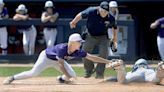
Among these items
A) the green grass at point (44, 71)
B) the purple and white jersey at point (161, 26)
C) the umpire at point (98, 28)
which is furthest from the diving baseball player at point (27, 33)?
the umpire at point (98, 28)

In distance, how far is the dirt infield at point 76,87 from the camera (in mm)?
10375

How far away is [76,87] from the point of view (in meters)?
10.7

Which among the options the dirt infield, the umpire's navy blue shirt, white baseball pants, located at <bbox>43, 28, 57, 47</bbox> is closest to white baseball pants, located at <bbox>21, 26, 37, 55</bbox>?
white baseball pants, located at <bbox>43, 28, 57, 47</bbox>

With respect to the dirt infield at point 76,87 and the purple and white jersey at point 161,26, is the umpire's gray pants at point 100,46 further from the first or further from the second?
the purple and white jersey at point 161,26

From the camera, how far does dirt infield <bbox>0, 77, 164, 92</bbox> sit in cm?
1038

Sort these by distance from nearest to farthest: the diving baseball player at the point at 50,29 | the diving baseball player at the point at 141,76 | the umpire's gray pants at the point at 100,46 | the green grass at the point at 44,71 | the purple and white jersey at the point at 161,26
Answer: the diving baseball player at the point at 141,76 < the umpire's gray pants at the point at 100,46 < the green grass at the point at 44,71 < the purple and white jersey at the point at 161,26 < the diving baseball player at the point at 50,29

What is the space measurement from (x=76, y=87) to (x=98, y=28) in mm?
2342

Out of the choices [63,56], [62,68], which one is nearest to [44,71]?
[62,68]

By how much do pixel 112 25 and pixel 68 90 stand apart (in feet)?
8.63

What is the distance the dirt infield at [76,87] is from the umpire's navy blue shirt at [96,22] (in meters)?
1.31

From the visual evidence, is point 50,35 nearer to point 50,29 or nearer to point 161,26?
point 50,29

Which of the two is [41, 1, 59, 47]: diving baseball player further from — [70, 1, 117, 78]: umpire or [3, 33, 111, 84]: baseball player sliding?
[3, 33, 111, 84]: baseball player sliding

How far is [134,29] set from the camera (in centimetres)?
1848

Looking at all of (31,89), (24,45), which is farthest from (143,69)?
(24,45)
